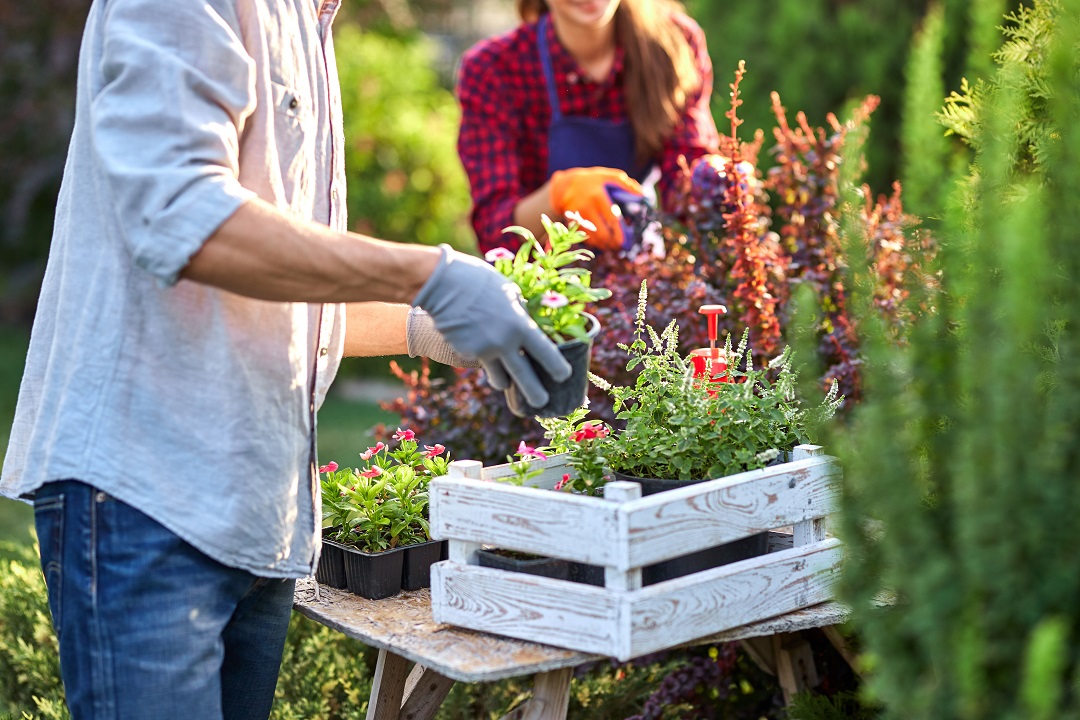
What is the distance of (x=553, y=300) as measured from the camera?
1657mm

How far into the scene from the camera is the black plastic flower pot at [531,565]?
1676 millimetres

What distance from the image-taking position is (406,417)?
3.17m

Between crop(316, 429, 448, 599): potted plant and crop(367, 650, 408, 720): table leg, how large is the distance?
14 cm

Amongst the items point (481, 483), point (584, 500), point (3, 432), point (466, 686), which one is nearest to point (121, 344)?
point (481, 483)

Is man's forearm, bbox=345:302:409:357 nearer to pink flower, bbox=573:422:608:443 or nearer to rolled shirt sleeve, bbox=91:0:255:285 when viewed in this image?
pink flower, bbox=573:422:608:443

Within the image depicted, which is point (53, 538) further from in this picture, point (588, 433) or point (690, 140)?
point (690, 140)

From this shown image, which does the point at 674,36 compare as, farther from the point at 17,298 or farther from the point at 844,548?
the point at 17,298

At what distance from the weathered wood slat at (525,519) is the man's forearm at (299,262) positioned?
0.31 metres

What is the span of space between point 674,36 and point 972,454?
2.38 meters

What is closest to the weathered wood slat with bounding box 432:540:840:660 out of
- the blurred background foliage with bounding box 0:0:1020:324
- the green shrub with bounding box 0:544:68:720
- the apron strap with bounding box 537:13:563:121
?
the green shrub with bounding box 0:544:68:720

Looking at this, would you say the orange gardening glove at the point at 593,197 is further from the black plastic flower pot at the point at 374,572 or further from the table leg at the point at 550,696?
the table leg at the point at 550,696

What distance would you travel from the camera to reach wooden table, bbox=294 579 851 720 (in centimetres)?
160

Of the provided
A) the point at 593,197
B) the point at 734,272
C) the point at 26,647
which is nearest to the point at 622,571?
the point at 734,272

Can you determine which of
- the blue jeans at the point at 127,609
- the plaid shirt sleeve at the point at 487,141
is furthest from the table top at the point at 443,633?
the plaid shirt sleeve at the point at 487,141
